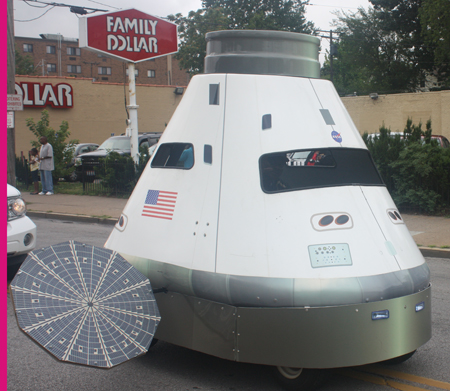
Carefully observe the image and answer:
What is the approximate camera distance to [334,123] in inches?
165

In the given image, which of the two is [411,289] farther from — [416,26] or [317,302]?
[416,26]

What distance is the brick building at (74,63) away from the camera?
7456 cm

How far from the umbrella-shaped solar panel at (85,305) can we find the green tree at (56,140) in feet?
54.1

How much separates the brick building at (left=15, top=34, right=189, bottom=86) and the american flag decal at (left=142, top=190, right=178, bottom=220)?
71533 mm

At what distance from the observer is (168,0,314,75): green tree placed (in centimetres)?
5331

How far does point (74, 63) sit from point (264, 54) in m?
83.2

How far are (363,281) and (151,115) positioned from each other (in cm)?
3376

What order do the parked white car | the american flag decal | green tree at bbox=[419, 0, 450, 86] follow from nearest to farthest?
1. the american flag decal
2. the parked white car
3. green tree at bbox=[419, 0, 450, 86]

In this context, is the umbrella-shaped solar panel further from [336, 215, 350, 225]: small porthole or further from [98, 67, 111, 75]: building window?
[98, 67, 111, 75]: building window

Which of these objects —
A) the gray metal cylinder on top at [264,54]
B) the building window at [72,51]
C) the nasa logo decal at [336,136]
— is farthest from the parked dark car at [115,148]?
the building window at [72,51]

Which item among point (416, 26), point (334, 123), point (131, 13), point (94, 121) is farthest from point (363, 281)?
point (416, 26)

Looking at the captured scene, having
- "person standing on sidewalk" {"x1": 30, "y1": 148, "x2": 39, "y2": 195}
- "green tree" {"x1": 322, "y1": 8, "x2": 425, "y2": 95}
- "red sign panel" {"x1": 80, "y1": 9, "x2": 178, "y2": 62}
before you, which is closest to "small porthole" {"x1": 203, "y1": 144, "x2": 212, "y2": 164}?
"red sign panel" {"x1": 80, "y1": 9, "x2": 178, "y2": 62}

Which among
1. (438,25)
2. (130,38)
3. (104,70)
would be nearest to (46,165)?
(130,38)

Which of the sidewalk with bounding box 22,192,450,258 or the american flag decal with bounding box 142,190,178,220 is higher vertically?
the american flag decal with bounding box 142,190,178,220
